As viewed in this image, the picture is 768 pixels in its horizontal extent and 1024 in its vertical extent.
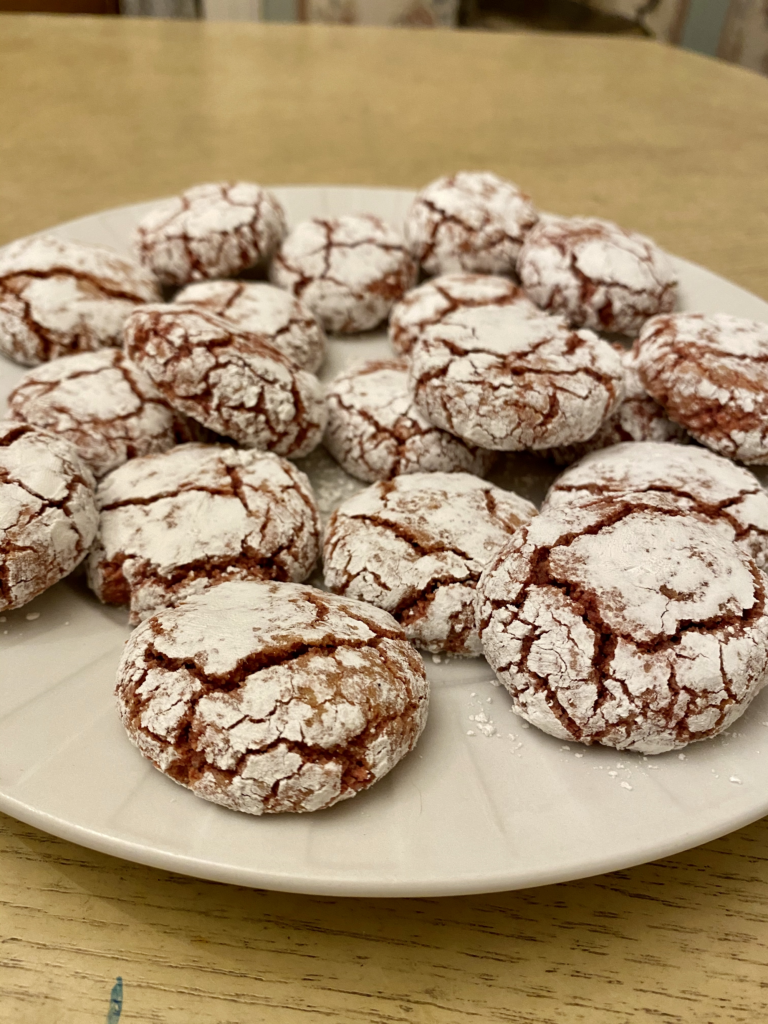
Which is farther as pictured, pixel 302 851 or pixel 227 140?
pixel 227 140

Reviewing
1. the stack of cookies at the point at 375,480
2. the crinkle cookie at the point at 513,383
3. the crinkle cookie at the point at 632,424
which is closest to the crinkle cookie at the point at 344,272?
the stack of cookies at the point at 375,480

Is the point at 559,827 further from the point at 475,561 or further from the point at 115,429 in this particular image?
the point at 115,429

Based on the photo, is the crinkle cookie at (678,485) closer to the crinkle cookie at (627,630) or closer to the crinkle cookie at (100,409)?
the crinkle cookie at (627,630)

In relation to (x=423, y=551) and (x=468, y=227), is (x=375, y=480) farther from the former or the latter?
(x=468, y=227)

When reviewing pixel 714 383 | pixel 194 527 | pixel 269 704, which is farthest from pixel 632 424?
pixel 269 704

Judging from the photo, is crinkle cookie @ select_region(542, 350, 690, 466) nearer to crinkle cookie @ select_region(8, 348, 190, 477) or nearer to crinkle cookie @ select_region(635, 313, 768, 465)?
crinkle cookie @ select_region(635, 313, 768, 465)

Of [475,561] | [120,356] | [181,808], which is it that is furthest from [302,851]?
[120,356]

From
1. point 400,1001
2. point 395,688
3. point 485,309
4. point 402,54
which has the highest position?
point 402,54
